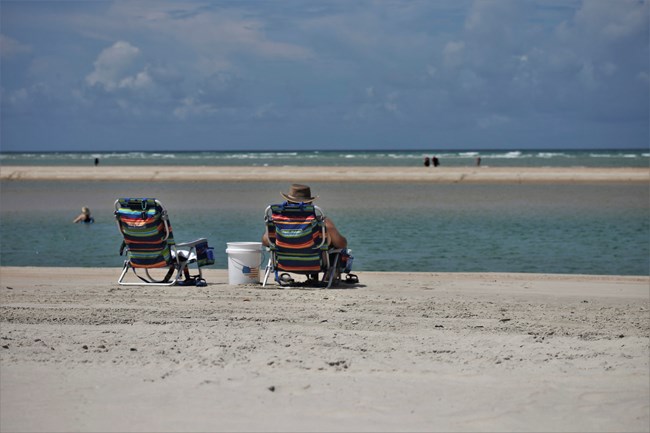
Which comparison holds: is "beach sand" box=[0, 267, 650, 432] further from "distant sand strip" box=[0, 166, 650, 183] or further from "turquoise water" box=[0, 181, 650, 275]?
"distant sand strip" box=[0, 166, 650, 183]

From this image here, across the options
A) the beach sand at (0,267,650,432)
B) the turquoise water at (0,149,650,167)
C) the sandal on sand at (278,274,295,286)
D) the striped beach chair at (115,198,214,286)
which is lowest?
the turquoise water at (0,149,650,167)

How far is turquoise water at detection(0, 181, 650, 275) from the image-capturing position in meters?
13.5

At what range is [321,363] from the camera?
5.53 m

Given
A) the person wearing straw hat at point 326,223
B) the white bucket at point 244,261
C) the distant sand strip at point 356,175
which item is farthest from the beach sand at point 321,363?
the distant sand strip at point 356,175

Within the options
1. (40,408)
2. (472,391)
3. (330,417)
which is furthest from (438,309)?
(40,408)

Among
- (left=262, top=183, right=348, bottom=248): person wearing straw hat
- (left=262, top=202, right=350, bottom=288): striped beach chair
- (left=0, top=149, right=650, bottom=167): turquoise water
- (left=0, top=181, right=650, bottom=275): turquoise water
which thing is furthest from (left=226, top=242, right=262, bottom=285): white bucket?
(left=0, top=149, right=650, bottom=167): turquoise water

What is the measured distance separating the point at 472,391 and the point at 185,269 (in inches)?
209

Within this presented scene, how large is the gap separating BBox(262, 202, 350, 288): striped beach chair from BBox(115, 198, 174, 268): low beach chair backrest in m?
1.08

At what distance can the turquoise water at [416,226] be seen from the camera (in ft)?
44.4

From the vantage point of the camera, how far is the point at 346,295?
876 cm

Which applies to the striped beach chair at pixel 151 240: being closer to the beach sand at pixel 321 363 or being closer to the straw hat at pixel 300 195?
the beach sand at pixel 321 363

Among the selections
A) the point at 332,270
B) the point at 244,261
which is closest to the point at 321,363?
the point at 332,270

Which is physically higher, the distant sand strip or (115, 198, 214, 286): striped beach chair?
(115, 198, 214, 286): striped beach chair

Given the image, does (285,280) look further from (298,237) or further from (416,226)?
(416,226)
